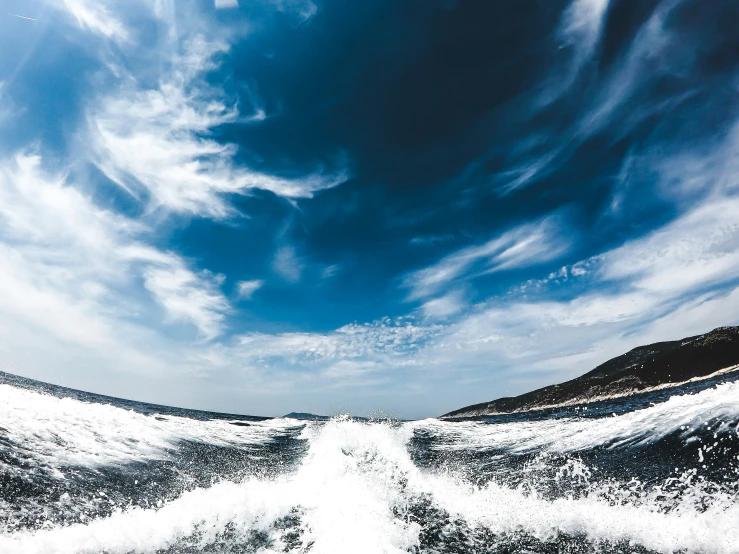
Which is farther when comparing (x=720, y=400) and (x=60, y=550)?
(x=720, y=400)

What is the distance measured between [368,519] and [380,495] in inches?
81.1

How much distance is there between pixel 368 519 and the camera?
6172mm

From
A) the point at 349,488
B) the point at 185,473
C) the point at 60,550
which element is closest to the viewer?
the point at 60,550

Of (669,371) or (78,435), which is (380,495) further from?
(669,371)

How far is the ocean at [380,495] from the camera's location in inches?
209

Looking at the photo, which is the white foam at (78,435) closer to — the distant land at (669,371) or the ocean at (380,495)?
the ocean at (380,495)

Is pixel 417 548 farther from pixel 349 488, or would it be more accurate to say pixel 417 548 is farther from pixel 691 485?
pixel 691 485

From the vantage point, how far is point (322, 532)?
5.96 m

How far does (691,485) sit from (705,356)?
140 ft

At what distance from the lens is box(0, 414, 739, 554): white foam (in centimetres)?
504

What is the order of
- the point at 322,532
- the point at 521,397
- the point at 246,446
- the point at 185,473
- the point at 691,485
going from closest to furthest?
the point at 322,532, the point at 691,485, the point at 185,473, the point at 246,446, the point at 521,397

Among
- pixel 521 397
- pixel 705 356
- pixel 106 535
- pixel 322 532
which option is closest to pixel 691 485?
pixel 322 532

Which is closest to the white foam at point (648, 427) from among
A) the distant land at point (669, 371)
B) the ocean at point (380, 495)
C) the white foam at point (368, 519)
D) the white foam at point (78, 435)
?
the ocean at point (380, 495)

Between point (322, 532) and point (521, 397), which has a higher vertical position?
point (322, 532)
